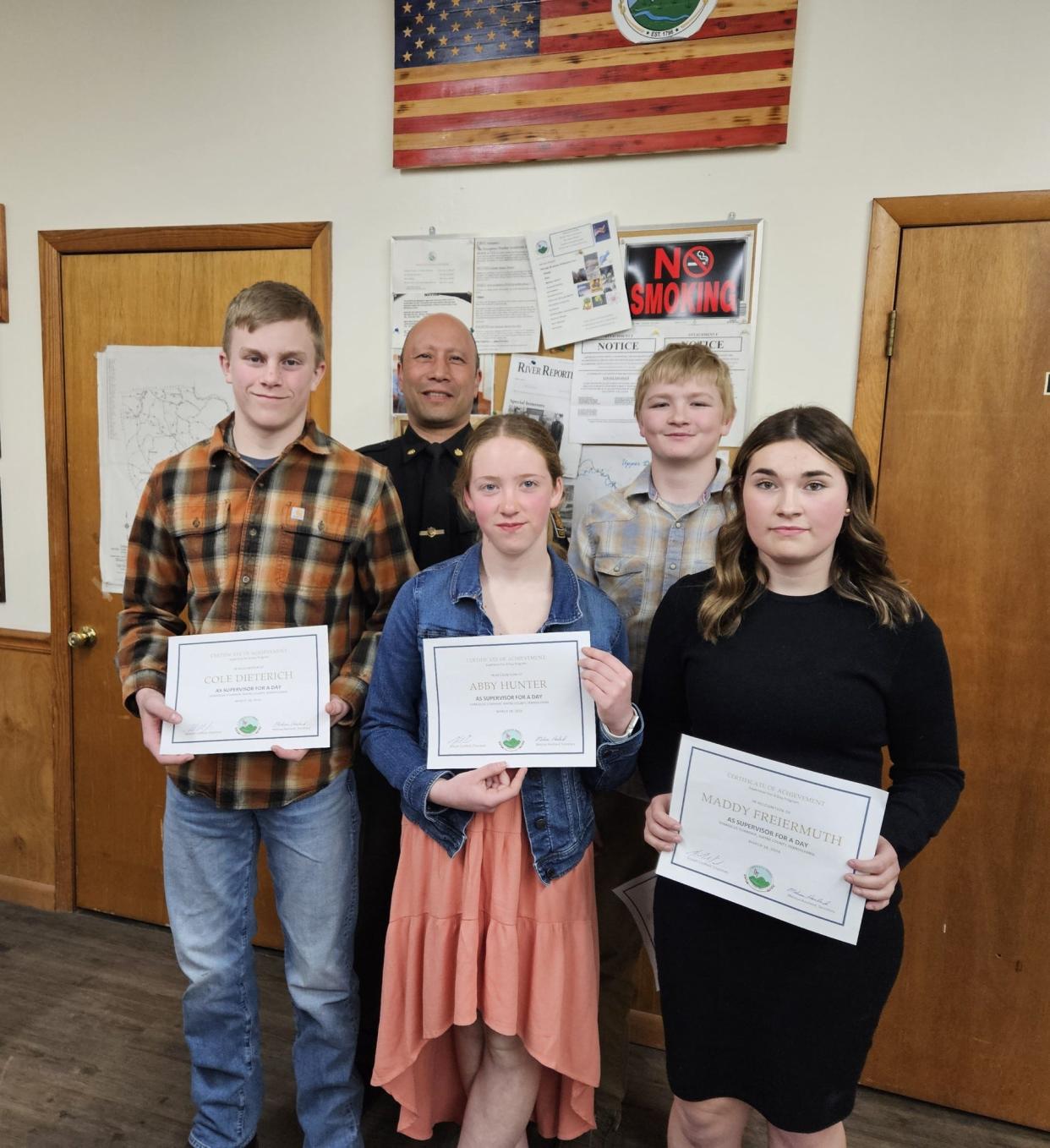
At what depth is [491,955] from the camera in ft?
4.67

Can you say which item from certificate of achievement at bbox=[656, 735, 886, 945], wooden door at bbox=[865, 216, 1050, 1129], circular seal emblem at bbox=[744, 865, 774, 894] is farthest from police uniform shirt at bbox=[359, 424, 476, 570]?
wooden door at bbox=[865, 216, 1050, 1129]

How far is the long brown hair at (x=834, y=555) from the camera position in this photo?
1282 millimetres

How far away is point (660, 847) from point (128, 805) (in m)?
2.17

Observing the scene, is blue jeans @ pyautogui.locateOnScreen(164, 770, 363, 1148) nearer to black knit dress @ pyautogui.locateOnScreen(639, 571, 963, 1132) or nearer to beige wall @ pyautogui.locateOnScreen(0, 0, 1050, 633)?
black knit dress @ pyautogui.locateOnScreen(639, 571, 963, 1132)

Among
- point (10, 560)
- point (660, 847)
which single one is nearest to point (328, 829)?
point (660, 847)

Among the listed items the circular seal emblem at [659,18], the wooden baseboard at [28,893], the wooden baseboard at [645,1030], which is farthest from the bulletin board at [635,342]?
the wooden baseboard at [28,893]

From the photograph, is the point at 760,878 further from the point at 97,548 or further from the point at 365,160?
the point at 97,548

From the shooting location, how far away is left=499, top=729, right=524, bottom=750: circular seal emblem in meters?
1.39

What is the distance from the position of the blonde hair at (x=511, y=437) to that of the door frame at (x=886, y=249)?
96cm

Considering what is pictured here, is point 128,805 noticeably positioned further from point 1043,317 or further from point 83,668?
point 1043,317

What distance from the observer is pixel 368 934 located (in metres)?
2.02

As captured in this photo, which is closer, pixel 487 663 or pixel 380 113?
pixel 487 663

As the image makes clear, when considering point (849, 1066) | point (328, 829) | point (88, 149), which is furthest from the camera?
point (88, 149)

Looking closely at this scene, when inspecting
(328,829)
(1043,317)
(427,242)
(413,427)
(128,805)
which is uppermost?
(427,242)
